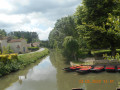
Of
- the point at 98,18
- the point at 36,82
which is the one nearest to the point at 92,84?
the point at 36,82

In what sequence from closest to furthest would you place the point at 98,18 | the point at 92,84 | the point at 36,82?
the point at 92,84 → the point at 36,82 → the point at 98,18

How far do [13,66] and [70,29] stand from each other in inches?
660

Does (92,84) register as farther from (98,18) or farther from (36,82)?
(98,18)

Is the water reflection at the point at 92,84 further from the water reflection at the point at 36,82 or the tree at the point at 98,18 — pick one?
the tree at the point at 98,18

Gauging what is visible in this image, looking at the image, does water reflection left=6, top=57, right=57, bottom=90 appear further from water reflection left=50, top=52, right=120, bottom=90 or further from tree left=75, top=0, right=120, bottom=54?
tree left=75, top=0, right=120, bottom=54

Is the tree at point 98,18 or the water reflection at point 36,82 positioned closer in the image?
the water reflection at point 36,82

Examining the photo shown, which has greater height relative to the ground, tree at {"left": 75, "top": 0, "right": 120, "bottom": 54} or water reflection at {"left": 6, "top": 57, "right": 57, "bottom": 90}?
tree at {"left": 75, "top": 0, "right": 120, "bottom": 54}

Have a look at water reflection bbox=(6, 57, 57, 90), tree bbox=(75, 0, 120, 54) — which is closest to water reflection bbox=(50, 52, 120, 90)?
water reflection bbox=(6, 57, 57, 90)

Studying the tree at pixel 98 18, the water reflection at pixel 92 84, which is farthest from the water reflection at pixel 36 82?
the tree at pixel 98 18

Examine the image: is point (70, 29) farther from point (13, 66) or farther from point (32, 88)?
point (32, 88)

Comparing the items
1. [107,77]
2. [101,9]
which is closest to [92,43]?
[101,9]

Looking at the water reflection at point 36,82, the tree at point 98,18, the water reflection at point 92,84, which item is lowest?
the water reflection at point 36,82

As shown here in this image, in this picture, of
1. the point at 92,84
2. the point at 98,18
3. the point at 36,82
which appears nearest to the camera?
the point at 92,84

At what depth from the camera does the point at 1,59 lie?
2106 cm
